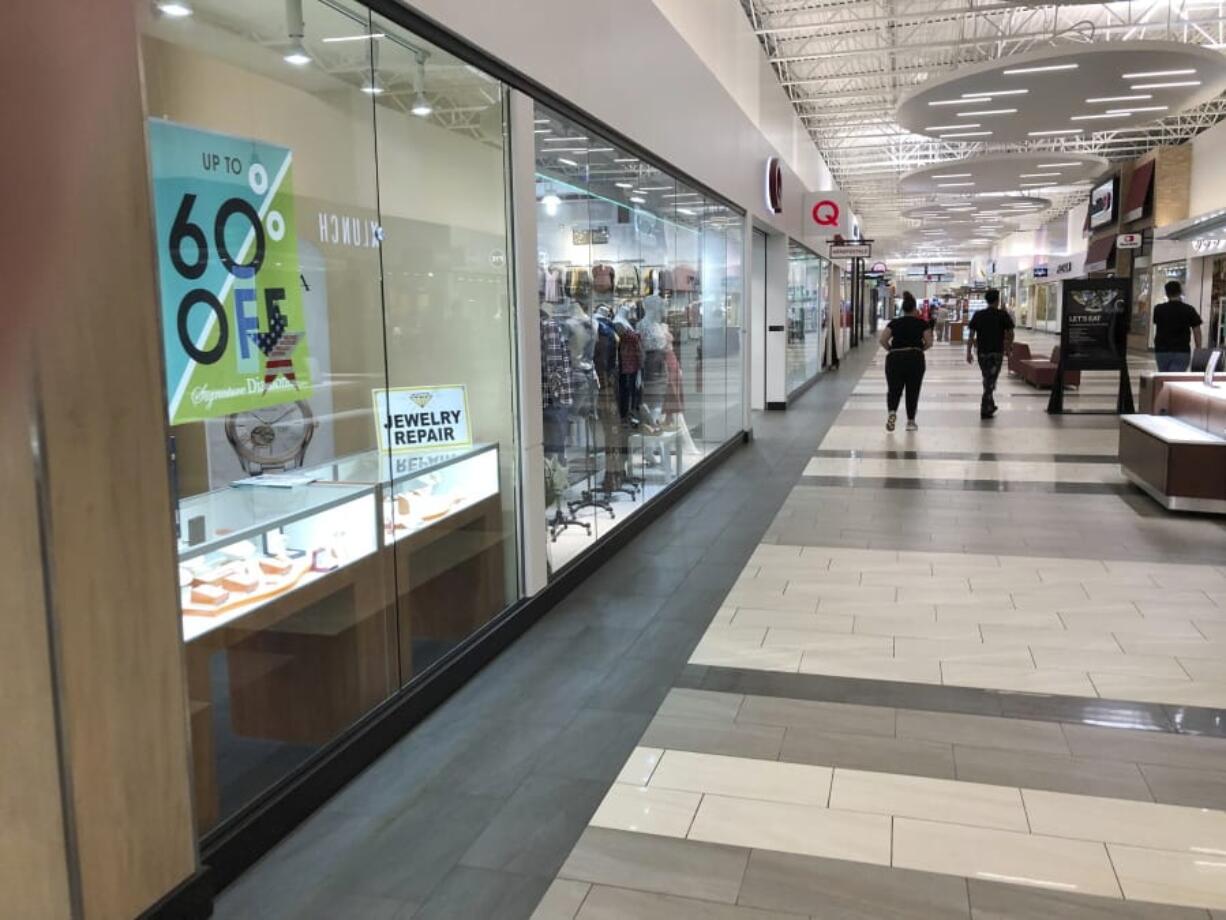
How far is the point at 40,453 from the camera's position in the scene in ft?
6.68

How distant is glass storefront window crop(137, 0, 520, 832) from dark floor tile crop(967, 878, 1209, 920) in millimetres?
2070

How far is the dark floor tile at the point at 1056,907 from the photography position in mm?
2443

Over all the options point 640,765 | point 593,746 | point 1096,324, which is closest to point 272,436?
point 593,746

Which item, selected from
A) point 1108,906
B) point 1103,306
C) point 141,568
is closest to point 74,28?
point 141,568

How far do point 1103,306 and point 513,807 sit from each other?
12663mm

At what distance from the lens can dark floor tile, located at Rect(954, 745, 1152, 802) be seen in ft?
10.2

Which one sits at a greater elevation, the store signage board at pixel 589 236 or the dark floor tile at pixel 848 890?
the store signage board at pixel 589 236

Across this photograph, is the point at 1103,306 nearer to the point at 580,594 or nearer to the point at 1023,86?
the point at 1023,86

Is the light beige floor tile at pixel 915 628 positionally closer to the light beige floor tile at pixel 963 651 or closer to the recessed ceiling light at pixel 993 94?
the light beige floor tile at pixel 963 651

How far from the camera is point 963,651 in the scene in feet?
14.4

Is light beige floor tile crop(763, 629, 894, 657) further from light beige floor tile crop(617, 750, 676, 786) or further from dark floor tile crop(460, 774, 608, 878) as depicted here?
dark floor tile crop(460, 774, 608, 878)

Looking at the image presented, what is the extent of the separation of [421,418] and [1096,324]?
464 inches

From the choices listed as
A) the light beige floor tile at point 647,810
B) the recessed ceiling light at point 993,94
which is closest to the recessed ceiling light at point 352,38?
the light beige floor tile at point 647,810

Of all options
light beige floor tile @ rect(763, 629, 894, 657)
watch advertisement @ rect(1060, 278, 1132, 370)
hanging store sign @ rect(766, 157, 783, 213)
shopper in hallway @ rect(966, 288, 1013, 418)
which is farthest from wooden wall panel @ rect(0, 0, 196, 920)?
watch advertisement @ rect(1060, 278, 1132, 370)
